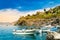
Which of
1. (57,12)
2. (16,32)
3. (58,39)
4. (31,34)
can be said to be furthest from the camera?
(57,12)

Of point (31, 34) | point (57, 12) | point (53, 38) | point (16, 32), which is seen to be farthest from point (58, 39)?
point (57, 12)

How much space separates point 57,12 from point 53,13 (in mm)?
4465

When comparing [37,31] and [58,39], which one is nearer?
[58,39]

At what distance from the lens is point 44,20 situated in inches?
7456

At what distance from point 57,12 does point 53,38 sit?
16668 cm

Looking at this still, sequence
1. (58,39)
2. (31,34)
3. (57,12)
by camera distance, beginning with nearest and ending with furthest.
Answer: (58,39) → (31,34) → (57,12)

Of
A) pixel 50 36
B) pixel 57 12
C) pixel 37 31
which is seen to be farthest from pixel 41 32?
pixel 57 12

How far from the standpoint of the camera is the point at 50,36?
62.0 feet

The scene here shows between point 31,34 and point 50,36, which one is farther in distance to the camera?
point 31,34

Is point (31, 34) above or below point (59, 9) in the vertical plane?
below

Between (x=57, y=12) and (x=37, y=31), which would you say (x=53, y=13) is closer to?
(x=57, y=12)

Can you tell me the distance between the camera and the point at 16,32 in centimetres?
6269

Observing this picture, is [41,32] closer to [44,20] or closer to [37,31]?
[37,31]

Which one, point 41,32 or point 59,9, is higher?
point 59,9
